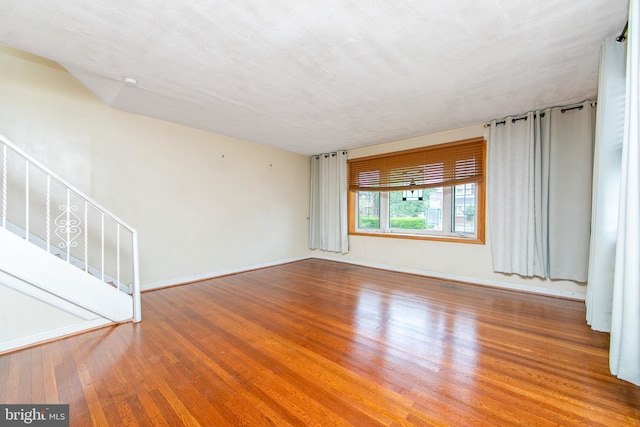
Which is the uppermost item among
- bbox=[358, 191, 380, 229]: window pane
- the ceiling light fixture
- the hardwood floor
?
the ceiling light fixture

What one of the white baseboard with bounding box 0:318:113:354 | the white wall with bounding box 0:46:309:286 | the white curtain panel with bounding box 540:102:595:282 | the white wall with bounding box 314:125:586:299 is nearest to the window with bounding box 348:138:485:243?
the white wall with bounding box 314:125:586:299

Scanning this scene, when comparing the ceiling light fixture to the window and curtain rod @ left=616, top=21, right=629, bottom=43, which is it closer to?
the window

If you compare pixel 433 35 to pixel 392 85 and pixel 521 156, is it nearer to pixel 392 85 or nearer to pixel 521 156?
pixel 392 85

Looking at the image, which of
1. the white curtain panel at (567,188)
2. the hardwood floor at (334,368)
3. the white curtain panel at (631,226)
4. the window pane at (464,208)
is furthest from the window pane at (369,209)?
the white curtain panel at (631,226)

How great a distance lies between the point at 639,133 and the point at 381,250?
3.69m

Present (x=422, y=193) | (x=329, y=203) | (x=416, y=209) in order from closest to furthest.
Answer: (x=422, y=193) < (x=416, y=209) < (x=329, y=203)

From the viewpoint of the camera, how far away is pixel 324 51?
1974 mm

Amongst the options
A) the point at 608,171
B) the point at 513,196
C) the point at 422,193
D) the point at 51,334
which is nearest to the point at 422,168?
the point at 422,193

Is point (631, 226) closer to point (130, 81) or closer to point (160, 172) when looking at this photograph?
point (130, 81)

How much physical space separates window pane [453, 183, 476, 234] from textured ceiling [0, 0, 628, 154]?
47.7 inches

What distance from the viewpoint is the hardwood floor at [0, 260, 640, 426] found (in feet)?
4.56

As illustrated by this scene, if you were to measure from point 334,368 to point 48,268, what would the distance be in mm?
2496

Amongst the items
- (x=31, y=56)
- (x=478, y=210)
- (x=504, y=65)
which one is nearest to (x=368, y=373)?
(x=504, y=65)

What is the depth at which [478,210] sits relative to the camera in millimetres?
3812
